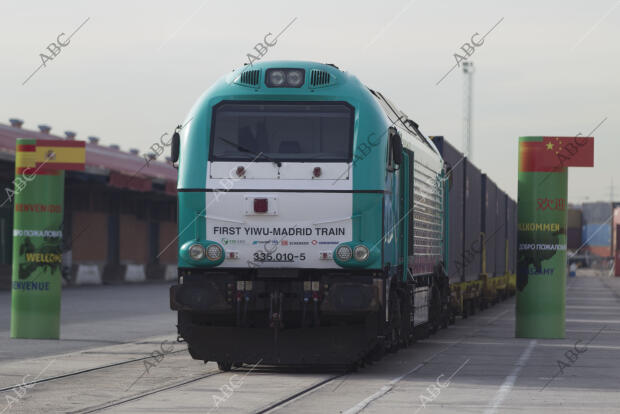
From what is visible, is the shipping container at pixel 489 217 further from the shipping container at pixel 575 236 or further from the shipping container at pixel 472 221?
the shipping container at pixel 575 236

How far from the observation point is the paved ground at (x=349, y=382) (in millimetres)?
12438

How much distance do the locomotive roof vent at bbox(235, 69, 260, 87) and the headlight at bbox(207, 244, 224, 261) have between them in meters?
2.10

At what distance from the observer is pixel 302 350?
1531cm

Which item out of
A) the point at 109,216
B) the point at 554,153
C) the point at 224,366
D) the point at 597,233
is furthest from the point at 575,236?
the point at 224,366

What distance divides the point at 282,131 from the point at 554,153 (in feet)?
30.8

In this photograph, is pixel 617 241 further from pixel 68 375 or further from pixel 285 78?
pixel 68 375

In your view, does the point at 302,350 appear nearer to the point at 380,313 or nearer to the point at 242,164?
the point at 380,313

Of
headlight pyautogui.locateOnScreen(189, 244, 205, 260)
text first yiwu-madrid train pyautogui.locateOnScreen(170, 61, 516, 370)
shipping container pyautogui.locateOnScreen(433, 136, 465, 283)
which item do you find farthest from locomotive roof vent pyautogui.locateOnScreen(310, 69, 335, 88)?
shipping container pyautogui.locateOnScreen(433, 136, 465, 283)

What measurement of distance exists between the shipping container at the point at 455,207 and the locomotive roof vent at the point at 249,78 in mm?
9246

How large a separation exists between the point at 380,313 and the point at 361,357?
59 cm

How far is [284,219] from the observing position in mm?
15344

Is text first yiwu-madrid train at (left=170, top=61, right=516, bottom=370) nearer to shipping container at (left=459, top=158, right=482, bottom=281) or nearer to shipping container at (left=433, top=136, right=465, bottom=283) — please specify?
shipping container at (left=433, top=136, right=465, bottom=283)

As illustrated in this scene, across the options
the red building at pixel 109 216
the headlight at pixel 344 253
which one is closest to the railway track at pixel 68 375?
the headlight at pixel 344 253

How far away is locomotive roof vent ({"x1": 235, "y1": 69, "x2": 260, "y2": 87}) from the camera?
52.1 feet
